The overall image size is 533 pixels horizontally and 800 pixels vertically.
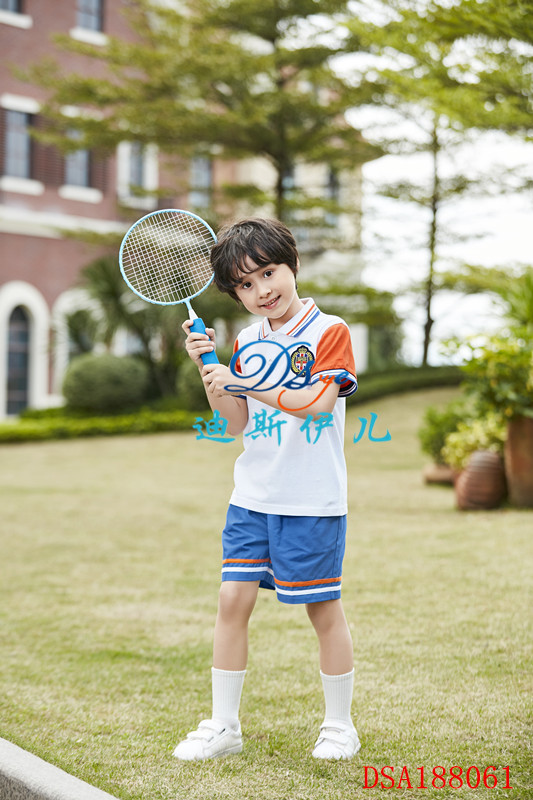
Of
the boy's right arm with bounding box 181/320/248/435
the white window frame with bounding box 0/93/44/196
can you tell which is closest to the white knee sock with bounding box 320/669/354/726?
the boy's right arm with bounding box 181/320/248/435

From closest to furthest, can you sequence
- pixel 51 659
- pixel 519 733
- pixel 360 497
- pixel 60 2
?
1. pixel 519 733
2. pixel 51 659
3. pixel 360 497
4. pixel 60 2

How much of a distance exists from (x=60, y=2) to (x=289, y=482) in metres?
21.3

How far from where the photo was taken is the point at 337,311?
19.0m

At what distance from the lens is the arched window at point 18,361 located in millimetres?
20203

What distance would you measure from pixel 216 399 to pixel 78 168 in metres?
20.1

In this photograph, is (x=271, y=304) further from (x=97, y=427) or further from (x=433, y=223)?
(x=433, y=223)

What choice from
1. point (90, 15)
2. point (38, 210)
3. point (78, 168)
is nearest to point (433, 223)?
point (78, 168)

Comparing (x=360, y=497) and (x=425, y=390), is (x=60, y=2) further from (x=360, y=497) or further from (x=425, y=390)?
(x=360, y=497)

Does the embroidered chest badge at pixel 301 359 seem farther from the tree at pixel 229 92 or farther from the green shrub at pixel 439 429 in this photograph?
the tree at pixel 229 92

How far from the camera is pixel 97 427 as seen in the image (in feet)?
51.1

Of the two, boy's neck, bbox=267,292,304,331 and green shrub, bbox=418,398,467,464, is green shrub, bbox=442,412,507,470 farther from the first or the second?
boy's neck, bbox=267,292,304,331

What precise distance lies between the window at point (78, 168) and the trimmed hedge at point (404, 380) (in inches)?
330

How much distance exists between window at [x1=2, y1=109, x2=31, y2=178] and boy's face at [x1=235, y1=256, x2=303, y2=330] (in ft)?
62.8

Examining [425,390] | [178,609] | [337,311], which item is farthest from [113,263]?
[178,609]
